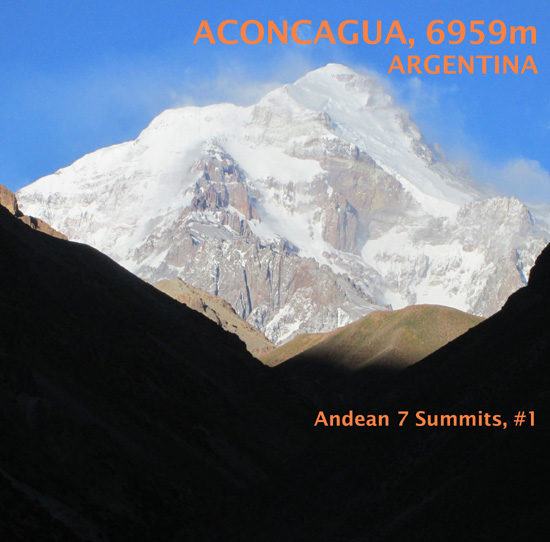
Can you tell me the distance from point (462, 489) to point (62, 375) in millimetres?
31600

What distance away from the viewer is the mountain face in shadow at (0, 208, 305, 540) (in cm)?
5106

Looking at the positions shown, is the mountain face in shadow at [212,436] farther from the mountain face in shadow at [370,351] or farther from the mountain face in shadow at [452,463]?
the mountain face in shadow at [370,351]

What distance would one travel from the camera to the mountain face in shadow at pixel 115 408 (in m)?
51.1

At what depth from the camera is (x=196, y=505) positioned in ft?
211

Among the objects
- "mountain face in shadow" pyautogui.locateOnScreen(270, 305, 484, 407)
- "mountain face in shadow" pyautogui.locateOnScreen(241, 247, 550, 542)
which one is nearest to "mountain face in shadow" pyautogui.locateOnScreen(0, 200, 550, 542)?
"mountain face in shadow" pyautogui.locateOnScreen(241, 247, 550, 542)

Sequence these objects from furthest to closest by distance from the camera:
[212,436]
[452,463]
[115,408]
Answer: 1. [212,436]
2. [115,408]
3. [452,463]

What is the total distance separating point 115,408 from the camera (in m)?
70.6

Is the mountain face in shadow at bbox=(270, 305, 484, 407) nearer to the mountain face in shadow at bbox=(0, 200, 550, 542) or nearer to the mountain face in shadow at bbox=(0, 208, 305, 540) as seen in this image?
the mountain face in shadow at bbox=(0, 208, 305, 540)

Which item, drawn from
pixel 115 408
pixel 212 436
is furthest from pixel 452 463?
pixel 212 436

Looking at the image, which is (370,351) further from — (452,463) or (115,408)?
(452,463)

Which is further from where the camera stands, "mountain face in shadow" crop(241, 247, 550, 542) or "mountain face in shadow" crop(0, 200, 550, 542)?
"mountain face in shadow" crop(0, 200, 550, 542)

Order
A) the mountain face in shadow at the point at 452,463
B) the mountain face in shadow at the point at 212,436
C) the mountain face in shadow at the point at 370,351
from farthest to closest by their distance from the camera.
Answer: the mountain face in shadow at the point at 370,351
the mountain face in shadow at the point at 212,436
the mountain face in shadow at the point at 452,463

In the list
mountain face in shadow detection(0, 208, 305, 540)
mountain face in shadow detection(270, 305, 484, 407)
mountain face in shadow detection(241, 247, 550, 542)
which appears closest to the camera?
mountain face in shadow detection(241, 247, 550, 542)

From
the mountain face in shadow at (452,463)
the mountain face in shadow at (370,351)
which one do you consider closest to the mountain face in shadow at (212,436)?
the mountain face in shadow at (452,463)
